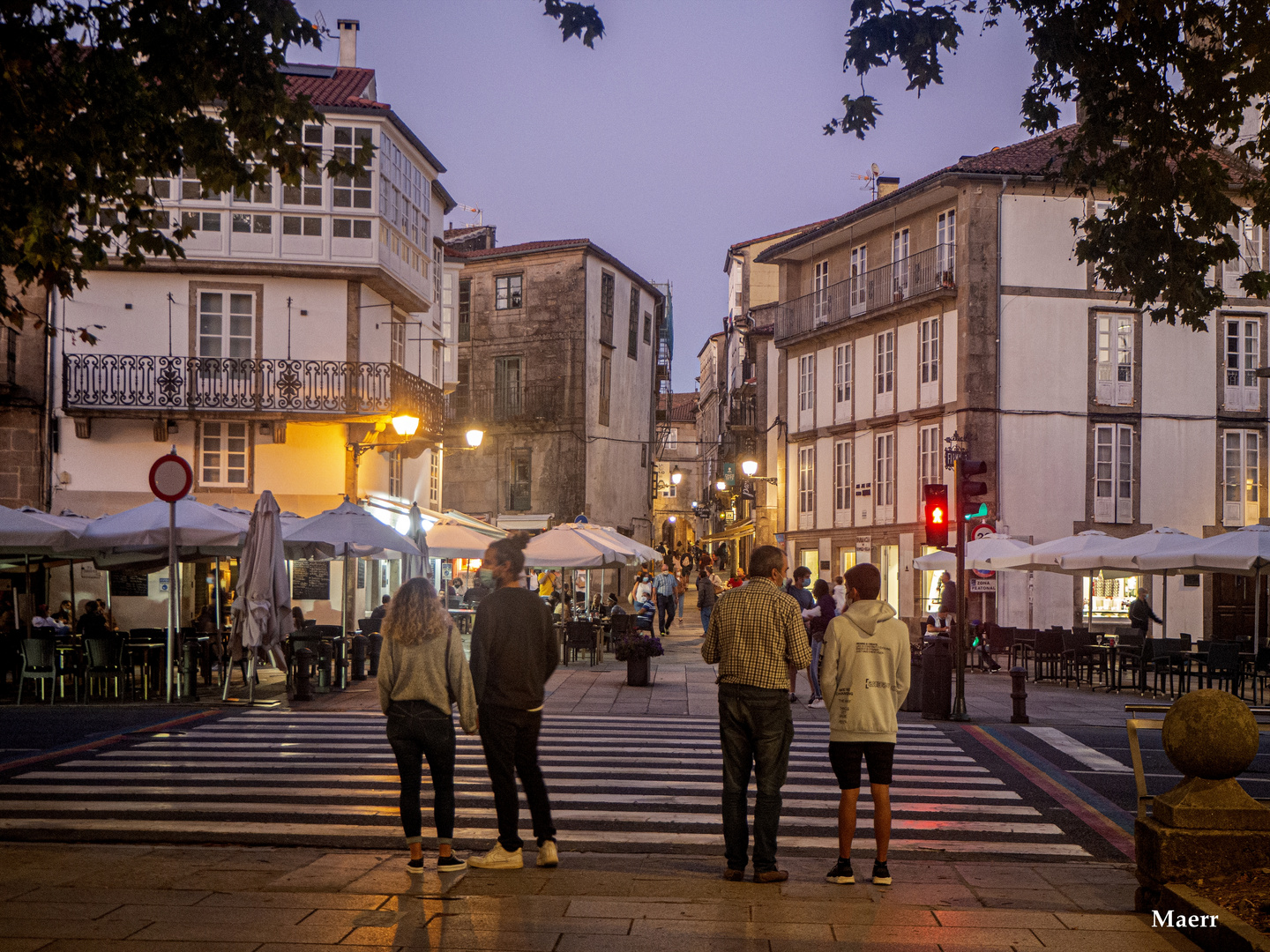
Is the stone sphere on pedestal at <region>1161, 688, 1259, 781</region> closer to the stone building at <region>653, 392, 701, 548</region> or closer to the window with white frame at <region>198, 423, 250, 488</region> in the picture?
the window with white frame at <region>198, 423, 250, 488</region>

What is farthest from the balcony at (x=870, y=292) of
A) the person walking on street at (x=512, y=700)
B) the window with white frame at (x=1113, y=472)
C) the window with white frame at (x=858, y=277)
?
the person walking on street at (x=512, y=700)

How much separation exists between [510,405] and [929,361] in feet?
60.9

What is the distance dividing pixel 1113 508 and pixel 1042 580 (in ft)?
9.53

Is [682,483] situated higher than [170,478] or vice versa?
[682,483]

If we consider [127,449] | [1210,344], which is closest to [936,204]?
[1210,344]

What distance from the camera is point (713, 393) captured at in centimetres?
8131

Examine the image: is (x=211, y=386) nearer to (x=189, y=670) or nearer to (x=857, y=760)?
(x=189, y=670)

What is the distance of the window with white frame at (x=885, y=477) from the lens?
3769 centimetres

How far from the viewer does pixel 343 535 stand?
1906cm

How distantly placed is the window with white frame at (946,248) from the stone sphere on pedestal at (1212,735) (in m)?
29.0

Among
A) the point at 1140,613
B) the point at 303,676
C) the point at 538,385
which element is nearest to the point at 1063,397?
the point at 1140,613

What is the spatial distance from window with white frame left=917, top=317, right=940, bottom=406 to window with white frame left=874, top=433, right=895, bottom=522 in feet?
7.11

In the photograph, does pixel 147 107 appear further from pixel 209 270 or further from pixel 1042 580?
pixel 1042 580

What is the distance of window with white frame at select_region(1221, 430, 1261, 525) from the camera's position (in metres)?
34.2
